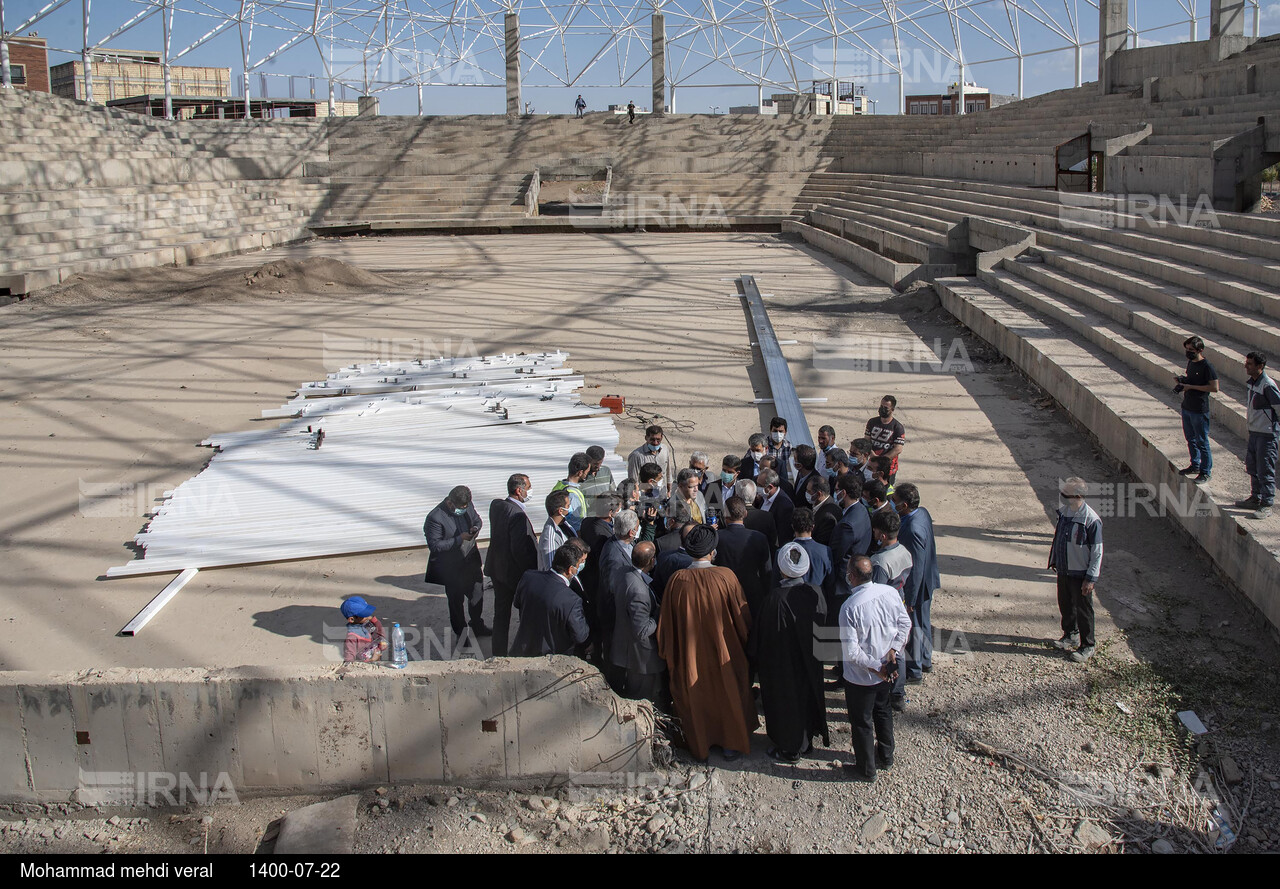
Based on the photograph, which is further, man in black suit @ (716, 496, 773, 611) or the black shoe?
man in black suit @ (716, 496, 773, 611)

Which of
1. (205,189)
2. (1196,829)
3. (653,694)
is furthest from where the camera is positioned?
(205,189)

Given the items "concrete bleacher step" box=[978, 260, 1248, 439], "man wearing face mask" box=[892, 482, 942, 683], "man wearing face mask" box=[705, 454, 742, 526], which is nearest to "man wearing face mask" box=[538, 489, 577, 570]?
"man wearing face mask" box=[705, 454, 742, 526]

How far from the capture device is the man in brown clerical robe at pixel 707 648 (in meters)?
5.41

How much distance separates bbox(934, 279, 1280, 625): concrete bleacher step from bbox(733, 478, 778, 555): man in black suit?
3.12m

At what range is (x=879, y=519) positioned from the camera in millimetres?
5711

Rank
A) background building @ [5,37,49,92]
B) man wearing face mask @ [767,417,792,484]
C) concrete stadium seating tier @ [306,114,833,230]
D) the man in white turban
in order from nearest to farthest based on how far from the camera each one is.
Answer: the man in white turban → man wearing face mask @ [767,417,792,484] → concrete stadium seating tier @ [306,114,833,230] → background building @ [5,37,49,92]

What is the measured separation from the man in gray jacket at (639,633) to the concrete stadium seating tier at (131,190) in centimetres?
2013

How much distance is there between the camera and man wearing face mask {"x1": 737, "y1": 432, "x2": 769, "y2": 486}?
7656mm

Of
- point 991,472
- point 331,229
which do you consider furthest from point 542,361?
point 331,229

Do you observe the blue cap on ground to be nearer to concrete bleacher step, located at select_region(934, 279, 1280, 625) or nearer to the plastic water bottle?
the plastic water bottle

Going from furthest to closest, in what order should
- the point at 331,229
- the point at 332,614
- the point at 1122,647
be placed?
1. the point at 331,229
2. the point at 332,614
3. the point at 1122,647

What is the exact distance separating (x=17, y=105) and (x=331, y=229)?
414 inches

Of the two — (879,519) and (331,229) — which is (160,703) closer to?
(879,519)

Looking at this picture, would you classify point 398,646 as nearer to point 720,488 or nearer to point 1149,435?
point 720,488
